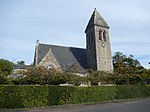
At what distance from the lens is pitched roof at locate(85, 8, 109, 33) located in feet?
162

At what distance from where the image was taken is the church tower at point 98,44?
47188 millimetres

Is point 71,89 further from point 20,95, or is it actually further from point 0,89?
point 0,89

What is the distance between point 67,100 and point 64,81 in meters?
7.75

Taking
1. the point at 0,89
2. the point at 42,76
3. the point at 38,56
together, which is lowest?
the point at 0,89

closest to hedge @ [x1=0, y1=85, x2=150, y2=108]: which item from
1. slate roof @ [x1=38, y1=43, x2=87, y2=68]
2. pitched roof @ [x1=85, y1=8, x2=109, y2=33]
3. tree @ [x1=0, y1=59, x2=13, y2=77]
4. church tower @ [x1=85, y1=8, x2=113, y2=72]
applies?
tree @ [x1=0, y1=59, x2=13, y2=77]

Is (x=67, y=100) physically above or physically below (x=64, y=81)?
below

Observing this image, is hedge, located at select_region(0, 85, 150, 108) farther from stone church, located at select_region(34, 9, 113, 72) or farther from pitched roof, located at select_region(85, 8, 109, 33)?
Result: pitched roof, located at select_region(85, 8, 109, 33)

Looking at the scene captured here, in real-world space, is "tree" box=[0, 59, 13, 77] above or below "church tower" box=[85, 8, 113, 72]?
below

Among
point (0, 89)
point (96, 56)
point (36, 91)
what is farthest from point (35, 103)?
point (96, 56)

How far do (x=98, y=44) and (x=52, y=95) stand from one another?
29617 millimetres

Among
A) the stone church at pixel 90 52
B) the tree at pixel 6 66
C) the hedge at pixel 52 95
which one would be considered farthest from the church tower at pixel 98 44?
the hedge at pixel 52 95

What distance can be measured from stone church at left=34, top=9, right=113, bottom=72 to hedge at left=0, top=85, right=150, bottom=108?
1944 centimetres

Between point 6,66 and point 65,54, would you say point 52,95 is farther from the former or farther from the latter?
point 65,54

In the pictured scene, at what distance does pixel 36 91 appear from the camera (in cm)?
1939
